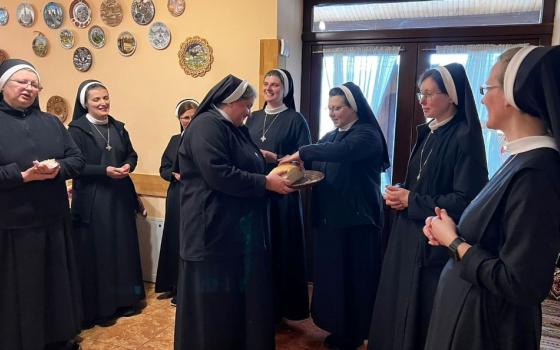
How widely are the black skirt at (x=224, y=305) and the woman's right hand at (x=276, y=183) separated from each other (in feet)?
1.08

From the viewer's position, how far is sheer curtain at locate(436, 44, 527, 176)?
282 centimetres

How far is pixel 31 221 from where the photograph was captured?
2080 millimetres

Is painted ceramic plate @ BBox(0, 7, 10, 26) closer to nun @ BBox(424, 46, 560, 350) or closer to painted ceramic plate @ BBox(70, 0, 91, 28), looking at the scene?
painted ceramic plate @ BBox(70, 0, 91, 28)

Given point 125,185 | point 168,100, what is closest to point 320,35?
point 168,100

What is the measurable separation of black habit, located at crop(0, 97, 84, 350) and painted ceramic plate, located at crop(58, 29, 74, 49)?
1.61m

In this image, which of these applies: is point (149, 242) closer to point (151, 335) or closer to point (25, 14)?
point (151, 335)

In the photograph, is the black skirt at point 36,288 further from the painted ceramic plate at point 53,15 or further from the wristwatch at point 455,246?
the painted ceramic plate at point 53,15

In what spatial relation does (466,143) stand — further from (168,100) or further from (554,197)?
(168,100)

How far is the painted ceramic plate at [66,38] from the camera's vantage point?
3.57m

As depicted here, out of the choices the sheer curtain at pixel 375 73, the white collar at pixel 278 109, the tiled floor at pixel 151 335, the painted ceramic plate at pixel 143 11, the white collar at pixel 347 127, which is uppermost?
the painted ceramic plate at pixel 143 11

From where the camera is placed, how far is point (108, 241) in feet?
8.91

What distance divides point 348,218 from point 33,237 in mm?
1640

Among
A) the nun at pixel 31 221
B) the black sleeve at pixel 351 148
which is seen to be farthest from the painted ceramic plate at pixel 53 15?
the black sleeve at pixel 351 148

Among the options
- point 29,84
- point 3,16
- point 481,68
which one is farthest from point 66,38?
point 481,68
